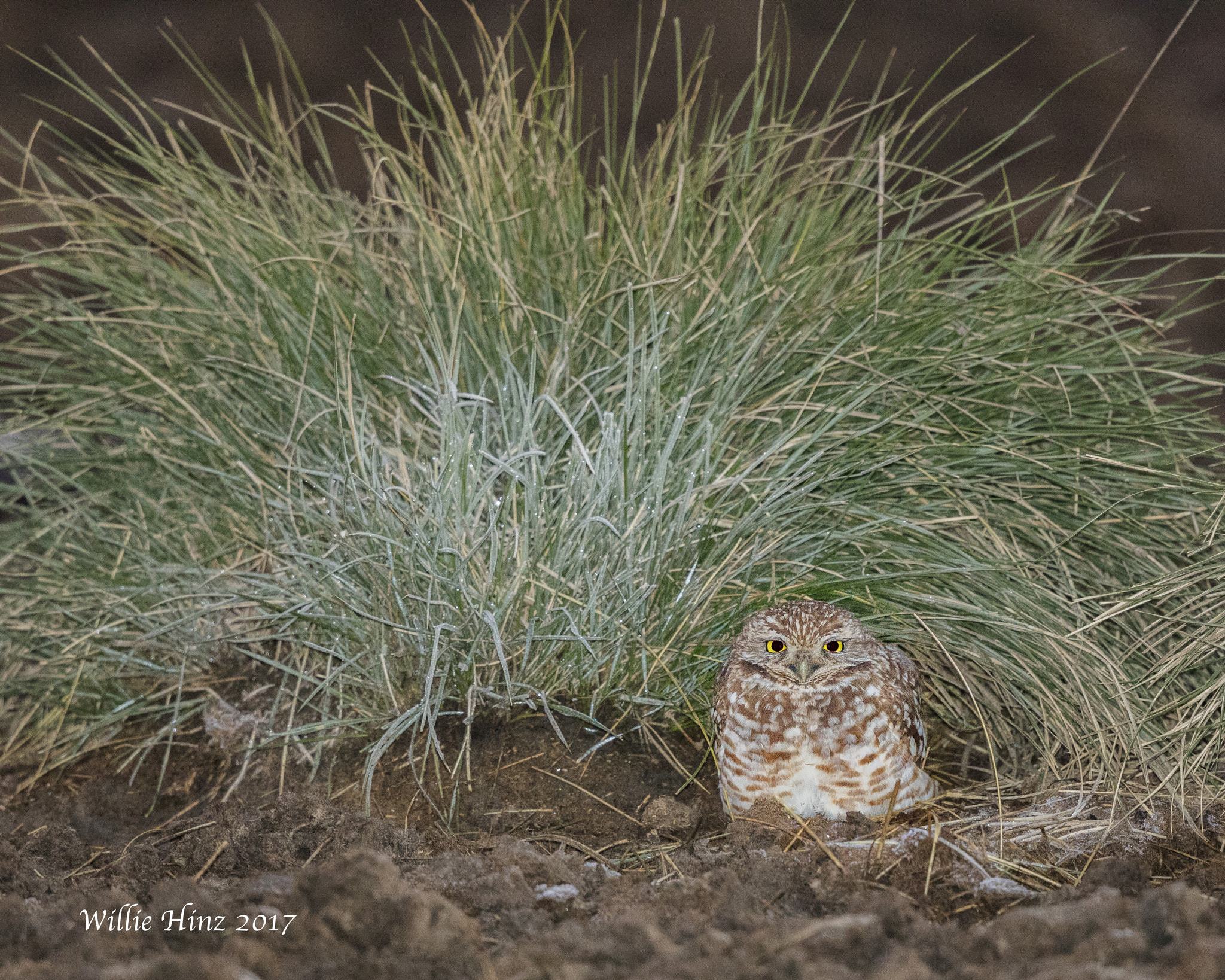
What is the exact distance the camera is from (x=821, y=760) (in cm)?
187

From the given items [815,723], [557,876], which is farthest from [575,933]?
[815,723]

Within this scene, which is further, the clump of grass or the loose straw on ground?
the clump of grass

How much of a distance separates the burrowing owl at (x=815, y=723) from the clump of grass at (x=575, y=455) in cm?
18

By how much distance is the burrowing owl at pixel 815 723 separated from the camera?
1864 millimetres

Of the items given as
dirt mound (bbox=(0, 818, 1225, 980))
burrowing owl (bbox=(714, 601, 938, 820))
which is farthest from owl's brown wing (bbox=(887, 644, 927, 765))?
dirt mound (bbox=(0, 818, 1225, 980))

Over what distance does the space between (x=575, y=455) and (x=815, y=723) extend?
747 millimetres

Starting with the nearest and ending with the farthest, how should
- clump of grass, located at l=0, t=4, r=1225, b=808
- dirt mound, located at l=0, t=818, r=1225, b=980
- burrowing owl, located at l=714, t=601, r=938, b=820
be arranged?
dirt mound, located at l=0, t=818, r=1225, b=980 < burrowing owl, located at l=714, t=601, r=938, b=820 < clump of grass, located at l=0, t=4, r=1225, b=808

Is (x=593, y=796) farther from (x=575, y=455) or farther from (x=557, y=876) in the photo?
(x=575, y=455)

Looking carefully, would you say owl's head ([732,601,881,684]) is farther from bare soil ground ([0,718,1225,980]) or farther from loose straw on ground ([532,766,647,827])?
loose straw on ground ([532,766,647,827])

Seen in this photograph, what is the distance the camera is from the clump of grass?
2.11m

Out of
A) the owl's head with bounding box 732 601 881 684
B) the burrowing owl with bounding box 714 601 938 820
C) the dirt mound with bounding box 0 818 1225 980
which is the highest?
the owl's head with bounding box 732 601 881 684

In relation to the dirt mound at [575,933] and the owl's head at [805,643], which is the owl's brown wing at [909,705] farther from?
the dirt mound at [575,933]

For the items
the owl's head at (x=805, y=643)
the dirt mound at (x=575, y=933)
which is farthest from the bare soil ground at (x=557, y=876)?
the owl's head at (x=805, y=643)

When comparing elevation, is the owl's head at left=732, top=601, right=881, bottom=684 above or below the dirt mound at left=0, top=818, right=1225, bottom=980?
above
